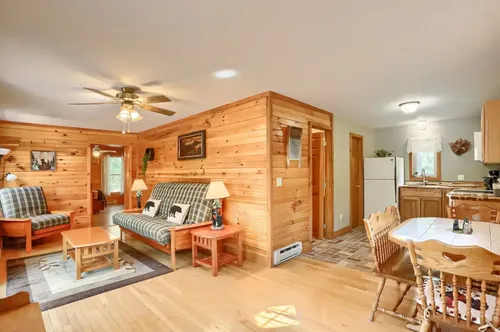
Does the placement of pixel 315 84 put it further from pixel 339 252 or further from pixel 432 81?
pixel 339 252

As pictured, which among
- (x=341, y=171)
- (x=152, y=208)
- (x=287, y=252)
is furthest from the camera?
(x=341, y=171)

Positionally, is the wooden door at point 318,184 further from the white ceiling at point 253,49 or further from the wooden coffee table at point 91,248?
the wooden coffee table at point 91,248

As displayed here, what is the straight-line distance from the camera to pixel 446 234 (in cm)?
194

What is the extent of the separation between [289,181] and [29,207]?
4.63 meters

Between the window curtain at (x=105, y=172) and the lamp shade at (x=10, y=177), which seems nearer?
the lamp shade at (x=10, y=177)

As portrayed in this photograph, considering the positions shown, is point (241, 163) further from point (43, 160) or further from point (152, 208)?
point (43, 160)

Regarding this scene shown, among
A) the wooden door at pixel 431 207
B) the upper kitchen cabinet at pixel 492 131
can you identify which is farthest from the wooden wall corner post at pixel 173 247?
the wooden door at pixel 431 207

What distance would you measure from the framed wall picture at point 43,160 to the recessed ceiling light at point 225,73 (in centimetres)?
470

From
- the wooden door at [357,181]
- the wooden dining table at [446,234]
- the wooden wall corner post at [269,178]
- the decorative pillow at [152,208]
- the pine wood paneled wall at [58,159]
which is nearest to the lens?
the wooden dining table at [446,234]

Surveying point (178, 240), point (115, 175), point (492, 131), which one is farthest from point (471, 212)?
point (115, 175)

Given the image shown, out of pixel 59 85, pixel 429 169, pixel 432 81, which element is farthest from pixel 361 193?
pixel 59 85

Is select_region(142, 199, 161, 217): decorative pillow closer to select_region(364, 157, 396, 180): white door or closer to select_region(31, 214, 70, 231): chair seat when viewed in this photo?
select_region(31, 214, 70, 231): chair seat

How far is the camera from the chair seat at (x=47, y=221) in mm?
4168

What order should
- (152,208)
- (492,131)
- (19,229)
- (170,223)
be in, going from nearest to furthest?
(492,131) → (170,223) → (19,229) → (152,208)
